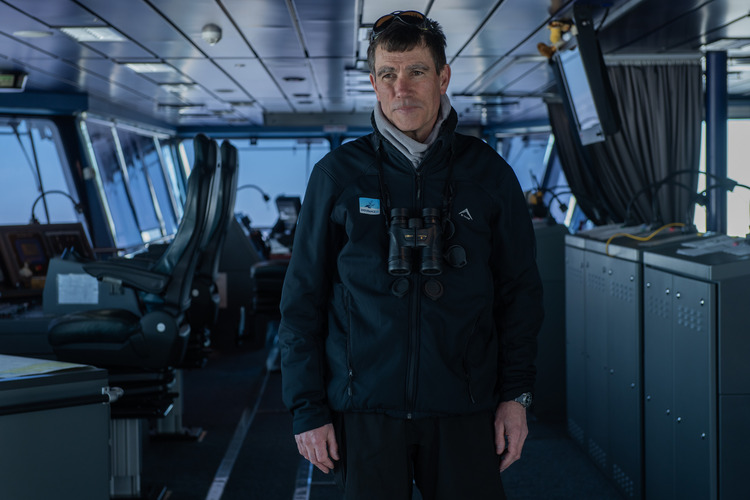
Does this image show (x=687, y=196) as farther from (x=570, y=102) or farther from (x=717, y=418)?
(x=717, y=418)

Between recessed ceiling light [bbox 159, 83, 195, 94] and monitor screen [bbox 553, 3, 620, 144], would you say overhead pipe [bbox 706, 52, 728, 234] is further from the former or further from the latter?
recessed ceiling light [bbox 159, 83, 195, 94]

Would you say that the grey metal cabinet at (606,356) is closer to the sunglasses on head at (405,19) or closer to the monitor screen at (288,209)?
the sunglasses on head at (405,19)

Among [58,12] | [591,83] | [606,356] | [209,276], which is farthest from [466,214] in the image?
[58,12]

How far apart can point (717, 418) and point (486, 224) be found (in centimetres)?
126

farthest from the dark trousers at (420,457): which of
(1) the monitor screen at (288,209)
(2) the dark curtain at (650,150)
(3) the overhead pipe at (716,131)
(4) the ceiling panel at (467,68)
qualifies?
(1) the monitor screen at (288,209)

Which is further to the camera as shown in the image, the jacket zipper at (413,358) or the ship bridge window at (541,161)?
the ship bridge window at (541,161)

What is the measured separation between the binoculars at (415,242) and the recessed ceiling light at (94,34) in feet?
15.3

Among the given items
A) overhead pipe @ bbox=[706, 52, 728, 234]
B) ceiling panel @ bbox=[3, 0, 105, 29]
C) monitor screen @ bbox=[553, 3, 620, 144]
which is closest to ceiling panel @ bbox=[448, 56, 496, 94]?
overhead pipe @ bbox=[706, 52, 728, 234]

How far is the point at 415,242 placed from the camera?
1380 mm

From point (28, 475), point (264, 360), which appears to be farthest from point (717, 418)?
point (264, 360)

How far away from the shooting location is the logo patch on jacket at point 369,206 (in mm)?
1478

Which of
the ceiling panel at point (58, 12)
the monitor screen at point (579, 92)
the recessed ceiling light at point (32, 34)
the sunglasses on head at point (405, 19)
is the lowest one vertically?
the sunglasses on head at point (405, 19)

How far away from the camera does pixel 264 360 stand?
6.02 meters

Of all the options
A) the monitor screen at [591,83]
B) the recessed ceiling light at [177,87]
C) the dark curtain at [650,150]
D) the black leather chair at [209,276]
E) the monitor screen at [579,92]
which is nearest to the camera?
the black leather chair at [209,276]
